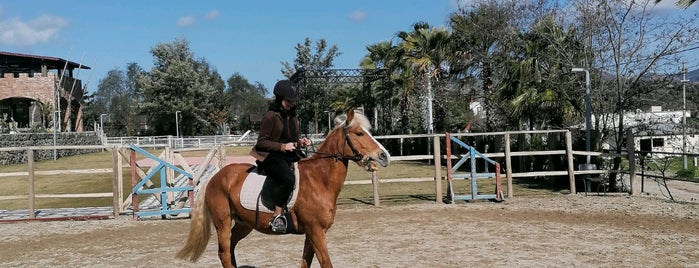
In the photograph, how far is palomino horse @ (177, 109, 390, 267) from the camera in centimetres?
523

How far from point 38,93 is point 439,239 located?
46225 millimetres

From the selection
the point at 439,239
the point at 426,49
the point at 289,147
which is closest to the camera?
the point at 289,147

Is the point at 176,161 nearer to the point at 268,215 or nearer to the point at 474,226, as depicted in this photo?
the point at 474,226

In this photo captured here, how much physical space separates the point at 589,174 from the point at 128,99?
370 feet

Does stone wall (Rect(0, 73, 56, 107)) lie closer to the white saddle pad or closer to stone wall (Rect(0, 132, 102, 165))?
stone wall (Rect(0, 132, 102, 165))

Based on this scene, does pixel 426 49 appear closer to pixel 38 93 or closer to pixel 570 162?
pixel 570 162

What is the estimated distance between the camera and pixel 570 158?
46.2 feet

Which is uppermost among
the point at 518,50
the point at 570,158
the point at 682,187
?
the point at 518,50

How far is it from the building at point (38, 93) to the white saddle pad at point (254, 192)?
3894 centimetres

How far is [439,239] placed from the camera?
28.2 ft

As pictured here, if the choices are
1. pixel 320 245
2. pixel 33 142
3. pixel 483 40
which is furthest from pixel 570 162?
pixel 33 142

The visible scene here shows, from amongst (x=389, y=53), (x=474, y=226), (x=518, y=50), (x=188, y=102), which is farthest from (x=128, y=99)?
(x=474, y=226)

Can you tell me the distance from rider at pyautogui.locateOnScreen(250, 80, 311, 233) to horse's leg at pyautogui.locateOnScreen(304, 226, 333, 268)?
32 centimetres

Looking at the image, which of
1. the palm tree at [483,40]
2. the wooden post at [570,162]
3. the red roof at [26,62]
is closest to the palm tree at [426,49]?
the palm tree at [483,40]
